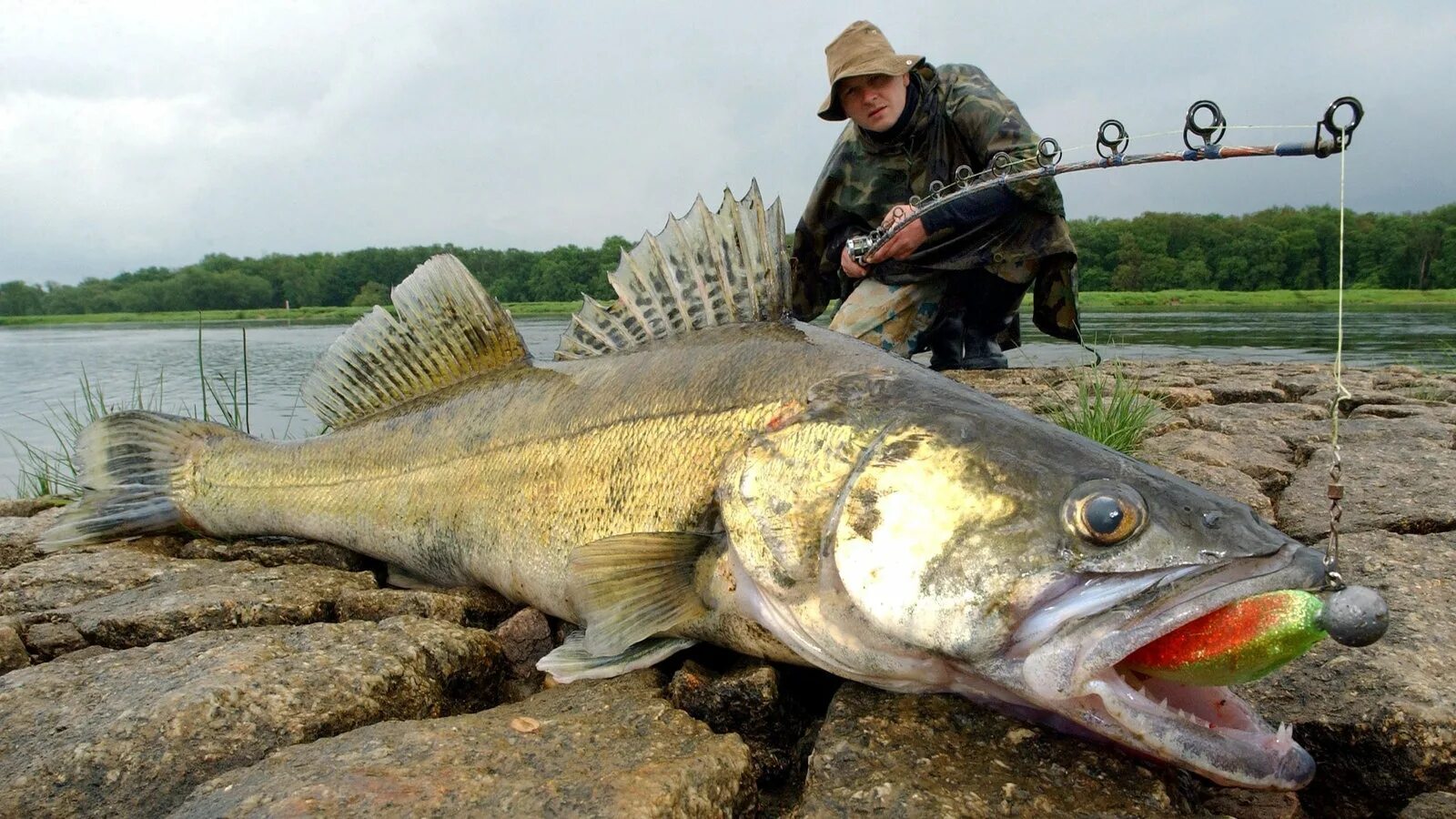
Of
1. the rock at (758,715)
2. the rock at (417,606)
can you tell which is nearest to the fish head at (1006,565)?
the rock at (758,715)

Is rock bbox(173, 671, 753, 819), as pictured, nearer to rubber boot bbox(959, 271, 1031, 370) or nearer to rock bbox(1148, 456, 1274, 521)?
rock bbox(1148, 456, 1274, 521)

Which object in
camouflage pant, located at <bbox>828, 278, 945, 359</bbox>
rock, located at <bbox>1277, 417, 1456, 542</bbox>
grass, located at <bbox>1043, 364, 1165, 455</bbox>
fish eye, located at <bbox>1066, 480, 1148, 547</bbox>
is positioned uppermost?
camouflage pant, located at <bbox>828, 278, 945, 359</bbox>

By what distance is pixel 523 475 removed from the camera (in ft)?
8.87

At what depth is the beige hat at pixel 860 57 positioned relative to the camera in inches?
199

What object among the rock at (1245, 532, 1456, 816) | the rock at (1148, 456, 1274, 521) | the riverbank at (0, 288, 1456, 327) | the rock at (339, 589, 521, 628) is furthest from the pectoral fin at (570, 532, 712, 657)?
the riverbank at (0, 288, 1456, 327)

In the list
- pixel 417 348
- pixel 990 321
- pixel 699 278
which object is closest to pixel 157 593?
pixel 417 348

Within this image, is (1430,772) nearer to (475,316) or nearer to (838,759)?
(838,759)

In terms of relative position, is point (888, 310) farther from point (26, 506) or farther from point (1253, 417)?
point (26, 506)

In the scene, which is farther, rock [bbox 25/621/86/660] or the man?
the man

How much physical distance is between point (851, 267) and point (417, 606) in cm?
382

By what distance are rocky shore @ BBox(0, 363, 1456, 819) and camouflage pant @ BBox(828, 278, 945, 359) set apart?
3.17m

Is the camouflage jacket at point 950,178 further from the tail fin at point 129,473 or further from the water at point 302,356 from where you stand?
the tail fin at point 129,473

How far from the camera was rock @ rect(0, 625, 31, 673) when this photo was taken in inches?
93.7

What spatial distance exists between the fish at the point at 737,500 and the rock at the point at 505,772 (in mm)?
319
